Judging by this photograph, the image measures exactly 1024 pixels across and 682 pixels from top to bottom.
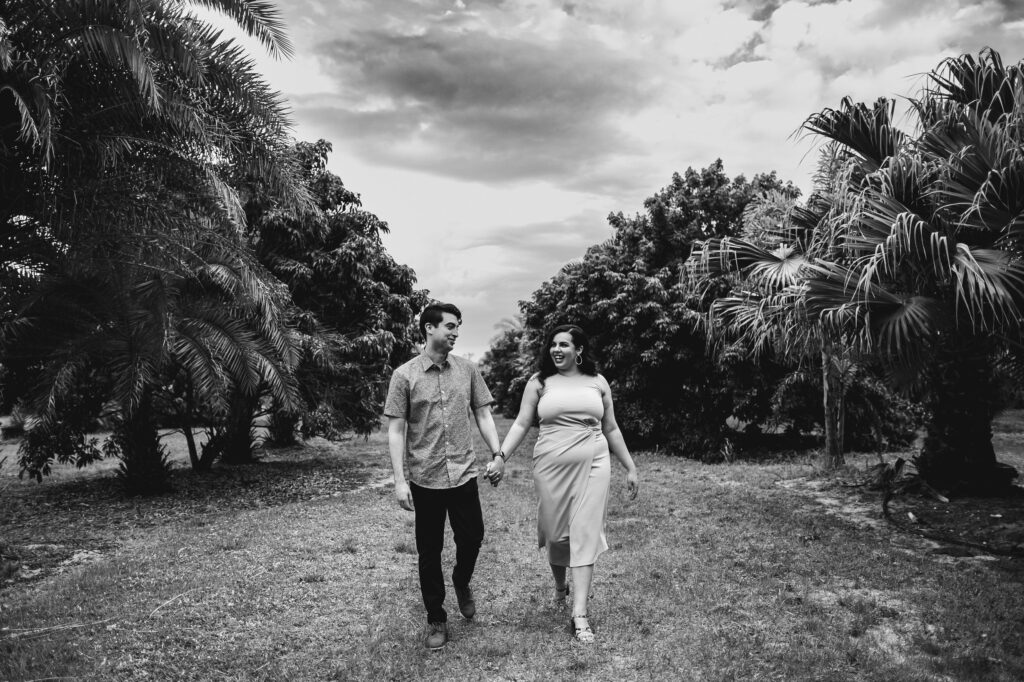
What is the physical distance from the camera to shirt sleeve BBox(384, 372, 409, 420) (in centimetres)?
473

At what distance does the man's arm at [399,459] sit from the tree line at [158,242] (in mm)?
3624

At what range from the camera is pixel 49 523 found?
35.4ft

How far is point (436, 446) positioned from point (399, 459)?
241 mm

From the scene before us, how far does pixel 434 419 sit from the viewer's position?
186 inches

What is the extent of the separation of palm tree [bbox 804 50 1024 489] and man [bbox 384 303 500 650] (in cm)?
434

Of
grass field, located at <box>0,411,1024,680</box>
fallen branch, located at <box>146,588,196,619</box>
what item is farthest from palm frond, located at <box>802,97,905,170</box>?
fallen branch, located at <box>146,588,196,619</box>

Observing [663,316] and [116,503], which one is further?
[663,316]

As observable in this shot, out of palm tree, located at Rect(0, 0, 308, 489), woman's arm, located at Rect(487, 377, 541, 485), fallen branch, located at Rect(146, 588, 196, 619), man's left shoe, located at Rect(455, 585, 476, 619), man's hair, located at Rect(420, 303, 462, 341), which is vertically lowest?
fallen branch, located at Rect(146, 588, 196, 619)

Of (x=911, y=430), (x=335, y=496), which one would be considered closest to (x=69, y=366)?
(x=335, y=496)

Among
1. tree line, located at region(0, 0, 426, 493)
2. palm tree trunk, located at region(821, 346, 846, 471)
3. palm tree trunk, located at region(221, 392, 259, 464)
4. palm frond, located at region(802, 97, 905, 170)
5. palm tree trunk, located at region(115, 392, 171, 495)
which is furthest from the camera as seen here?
palm tree trunk, located at region(221, 392, 259, 464)

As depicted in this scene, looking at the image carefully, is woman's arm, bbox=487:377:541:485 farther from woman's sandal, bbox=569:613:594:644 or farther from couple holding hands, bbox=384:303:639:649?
woman's sandal, bbox=569:613:594:644

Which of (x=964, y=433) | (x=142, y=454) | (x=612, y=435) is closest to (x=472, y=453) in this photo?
(x=612, y=435)

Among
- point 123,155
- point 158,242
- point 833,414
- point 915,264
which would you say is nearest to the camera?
point 915,264

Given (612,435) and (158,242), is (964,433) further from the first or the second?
(158,242)
